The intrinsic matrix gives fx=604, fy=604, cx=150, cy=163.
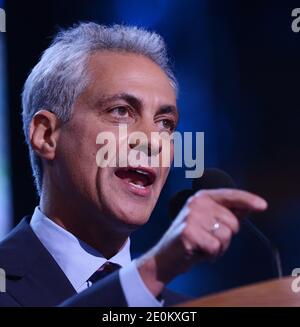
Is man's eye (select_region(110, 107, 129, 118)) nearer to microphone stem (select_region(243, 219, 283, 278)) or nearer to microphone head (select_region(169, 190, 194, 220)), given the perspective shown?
microphone head (select_region(169, 190, 194, 220))

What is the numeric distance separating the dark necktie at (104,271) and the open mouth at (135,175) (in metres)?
0.17

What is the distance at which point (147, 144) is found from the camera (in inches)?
47.6

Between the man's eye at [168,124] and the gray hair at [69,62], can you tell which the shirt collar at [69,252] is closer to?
the gray hair at [69,62]

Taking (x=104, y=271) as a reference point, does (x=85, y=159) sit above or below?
above

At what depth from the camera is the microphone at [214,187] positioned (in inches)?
48.6

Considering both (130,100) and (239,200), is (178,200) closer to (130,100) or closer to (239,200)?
(130,100)

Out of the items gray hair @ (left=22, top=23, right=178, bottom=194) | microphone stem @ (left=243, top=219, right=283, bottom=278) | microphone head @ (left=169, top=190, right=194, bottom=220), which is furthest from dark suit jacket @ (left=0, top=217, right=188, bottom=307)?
microphone stem @ (left=243, top=219, right=283, bottom=278)

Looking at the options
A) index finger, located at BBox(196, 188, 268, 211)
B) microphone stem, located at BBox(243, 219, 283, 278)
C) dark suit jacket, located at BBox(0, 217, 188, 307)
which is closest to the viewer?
index finger, located at BBox(196, 188, 268, 211)

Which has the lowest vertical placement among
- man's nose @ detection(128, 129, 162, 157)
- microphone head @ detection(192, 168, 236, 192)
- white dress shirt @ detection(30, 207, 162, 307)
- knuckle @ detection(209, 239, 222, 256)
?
white dress shirt @ detection(30, 207, 162, 307)

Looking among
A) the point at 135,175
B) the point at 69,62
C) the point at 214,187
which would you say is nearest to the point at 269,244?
the point at 214,187

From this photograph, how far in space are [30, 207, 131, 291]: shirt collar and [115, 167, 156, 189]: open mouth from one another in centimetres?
16

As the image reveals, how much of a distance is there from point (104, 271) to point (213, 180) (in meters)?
0.29

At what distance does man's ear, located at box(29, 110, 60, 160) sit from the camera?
4.09 ft

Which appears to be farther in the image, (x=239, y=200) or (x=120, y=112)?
(x=120, y=112)
